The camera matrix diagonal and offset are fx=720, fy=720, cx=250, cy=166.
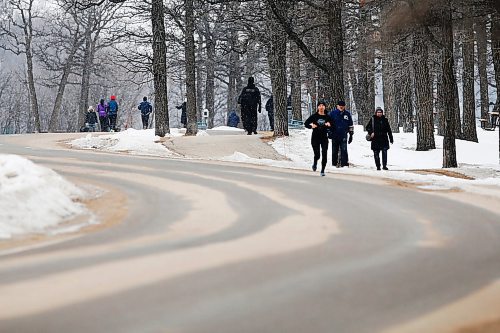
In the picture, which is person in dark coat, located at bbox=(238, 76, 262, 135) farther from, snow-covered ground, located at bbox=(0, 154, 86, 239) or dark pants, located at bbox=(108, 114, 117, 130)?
snow-covered ground, located at bbox=(0, 154, 86, 239)

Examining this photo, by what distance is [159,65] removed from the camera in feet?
84.9

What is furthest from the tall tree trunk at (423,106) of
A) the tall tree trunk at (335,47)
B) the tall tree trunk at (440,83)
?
the tall tree trunk at (335,47)

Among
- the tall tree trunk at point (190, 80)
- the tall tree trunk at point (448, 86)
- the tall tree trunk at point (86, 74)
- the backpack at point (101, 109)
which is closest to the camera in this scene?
the tall tree trunk at point (448, 86)

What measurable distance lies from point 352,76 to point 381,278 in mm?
37317

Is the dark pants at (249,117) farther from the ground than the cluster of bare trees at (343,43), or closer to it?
closer to it

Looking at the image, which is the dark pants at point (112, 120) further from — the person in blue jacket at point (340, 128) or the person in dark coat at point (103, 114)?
the person in blue jacket at point (340, 128)

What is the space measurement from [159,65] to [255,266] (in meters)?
20.7

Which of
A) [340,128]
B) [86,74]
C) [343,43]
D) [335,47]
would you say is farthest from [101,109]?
[340,128]

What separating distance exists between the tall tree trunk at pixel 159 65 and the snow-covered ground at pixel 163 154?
2.85 ft

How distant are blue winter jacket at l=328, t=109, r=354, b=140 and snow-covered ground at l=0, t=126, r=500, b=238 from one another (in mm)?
996

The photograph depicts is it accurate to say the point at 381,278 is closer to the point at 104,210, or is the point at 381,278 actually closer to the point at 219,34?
the point at 104,210

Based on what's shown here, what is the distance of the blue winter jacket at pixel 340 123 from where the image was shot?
723 inches

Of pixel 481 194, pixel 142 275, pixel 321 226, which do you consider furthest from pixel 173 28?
pixel 142 275

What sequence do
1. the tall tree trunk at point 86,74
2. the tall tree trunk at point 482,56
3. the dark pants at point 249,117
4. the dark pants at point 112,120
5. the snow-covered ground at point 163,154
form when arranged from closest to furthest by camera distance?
the snow-covered ground at point 163,154, the tall tree trunk at point 482,56, the dark pants at point 249,117, the dark pants at point 112,120, the tall tree trunk at point 86,74
